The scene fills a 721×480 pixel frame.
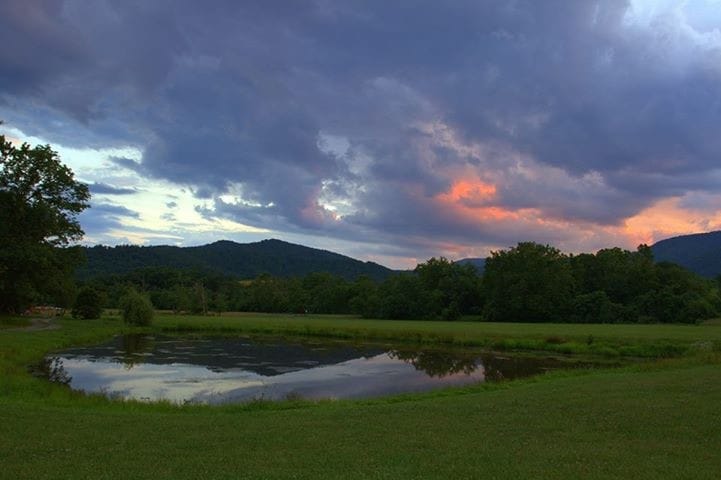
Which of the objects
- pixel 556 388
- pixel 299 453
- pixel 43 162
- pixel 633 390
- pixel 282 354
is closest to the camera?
pixel 299 453

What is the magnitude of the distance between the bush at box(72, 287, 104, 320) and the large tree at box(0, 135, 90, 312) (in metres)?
14.2

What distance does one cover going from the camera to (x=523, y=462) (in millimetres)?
10039

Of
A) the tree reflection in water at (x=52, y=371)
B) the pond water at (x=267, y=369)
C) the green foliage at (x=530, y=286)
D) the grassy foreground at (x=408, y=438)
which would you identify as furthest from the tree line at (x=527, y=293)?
the grassy foreground at (x=408, y=438)

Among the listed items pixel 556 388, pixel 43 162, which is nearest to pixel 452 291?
pixel 43 162

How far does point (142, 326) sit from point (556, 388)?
62.7m

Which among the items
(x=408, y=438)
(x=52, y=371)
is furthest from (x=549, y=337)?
(x=408, y=438)

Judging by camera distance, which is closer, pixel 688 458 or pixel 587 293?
pixel 688 458

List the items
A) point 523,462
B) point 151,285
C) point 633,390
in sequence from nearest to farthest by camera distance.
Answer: point 523,462 < point 633,390 < point 151,285

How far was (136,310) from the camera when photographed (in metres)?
69.9

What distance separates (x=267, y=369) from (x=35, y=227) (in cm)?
3370

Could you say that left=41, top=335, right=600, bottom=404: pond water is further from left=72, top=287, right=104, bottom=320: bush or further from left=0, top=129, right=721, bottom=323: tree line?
left=72, top=287, right=104, bottom=320: bush

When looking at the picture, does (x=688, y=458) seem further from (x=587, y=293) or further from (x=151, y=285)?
(x=151, y=285)

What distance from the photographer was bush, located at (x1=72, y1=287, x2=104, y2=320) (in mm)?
74875

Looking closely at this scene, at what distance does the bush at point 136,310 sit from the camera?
70125 mm
